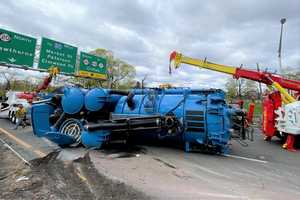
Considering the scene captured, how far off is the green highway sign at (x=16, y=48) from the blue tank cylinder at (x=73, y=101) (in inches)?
461

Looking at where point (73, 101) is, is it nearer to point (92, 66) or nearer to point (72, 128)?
point (72, 128)

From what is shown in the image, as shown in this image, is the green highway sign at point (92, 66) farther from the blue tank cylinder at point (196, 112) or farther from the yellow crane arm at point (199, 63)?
the blue tank cylinder at point (196, 112)

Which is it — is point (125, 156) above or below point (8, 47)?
below

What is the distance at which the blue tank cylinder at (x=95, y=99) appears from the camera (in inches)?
358

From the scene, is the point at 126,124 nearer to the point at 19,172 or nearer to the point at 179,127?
the point at 179,127

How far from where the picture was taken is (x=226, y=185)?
518 centimetres

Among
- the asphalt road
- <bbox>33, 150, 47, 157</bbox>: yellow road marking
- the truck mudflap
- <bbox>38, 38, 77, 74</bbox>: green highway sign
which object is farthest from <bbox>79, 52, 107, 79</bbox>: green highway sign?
<bbox>33, 150, 47, 157</bbox>: yellow road marking

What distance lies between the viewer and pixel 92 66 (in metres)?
25.2

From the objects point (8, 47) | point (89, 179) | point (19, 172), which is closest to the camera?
point (89, 179)

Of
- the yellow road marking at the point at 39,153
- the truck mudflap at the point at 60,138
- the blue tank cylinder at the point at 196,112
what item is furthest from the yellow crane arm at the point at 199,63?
the yellow road marking at the point at 39,153

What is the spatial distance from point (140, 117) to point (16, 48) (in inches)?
577

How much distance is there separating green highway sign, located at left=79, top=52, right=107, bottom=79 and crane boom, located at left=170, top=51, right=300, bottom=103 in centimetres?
1208

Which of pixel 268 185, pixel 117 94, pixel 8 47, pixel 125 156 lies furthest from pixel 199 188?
pixel 8 47

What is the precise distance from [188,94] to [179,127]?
1.09 meters
